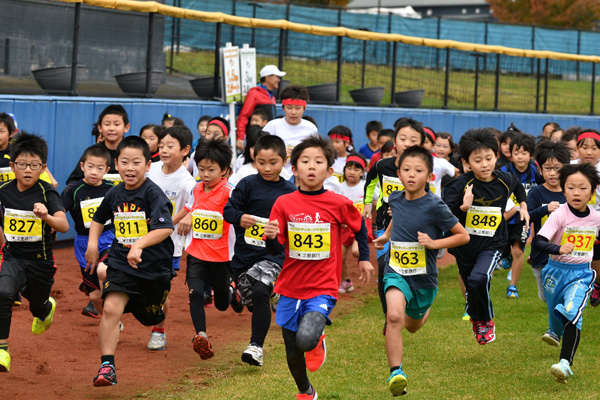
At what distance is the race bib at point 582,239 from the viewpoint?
23.5 ft

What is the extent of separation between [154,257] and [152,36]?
8801mm

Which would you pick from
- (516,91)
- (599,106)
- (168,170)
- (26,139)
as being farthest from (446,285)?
(599,106)

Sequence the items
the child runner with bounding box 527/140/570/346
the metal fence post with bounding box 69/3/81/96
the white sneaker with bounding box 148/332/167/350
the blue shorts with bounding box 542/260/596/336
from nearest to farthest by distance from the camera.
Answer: the blue shorts with bounding box 542/260/596/336
the white sneaker with bounding box 148/332/167/350
the child runner with bounding box 527/140/570/346
the metal fence post with bounding box 69/3/81/96

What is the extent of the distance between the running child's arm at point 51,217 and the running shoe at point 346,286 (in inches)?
208

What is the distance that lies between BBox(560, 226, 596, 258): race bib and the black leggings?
2.48 meters

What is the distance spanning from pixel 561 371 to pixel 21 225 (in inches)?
180

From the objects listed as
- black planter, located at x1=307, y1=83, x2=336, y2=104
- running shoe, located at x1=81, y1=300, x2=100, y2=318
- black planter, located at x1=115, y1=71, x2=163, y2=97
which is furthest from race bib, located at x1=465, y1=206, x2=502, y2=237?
black planter, located at x1=307, y1=83, x2=336, y2=104

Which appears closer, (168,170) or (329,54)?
(168,170)

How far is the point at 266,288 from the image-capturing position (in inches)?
288

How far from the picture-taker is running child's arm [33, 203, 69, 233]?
6.75m

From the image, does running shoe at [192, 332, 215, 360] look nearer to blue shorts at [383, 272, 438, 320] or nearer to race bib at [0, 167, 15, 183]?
blue shorts at [383, 272, 438, 320]

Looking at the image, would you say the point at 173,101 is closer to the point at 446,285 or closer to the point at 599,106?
the point at 446,285

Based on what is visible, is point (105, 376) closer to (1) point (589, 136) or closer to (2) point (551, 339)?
(2) point (551, 339)

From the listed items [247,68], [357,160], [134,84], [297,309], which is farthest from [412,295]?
[247,68]
